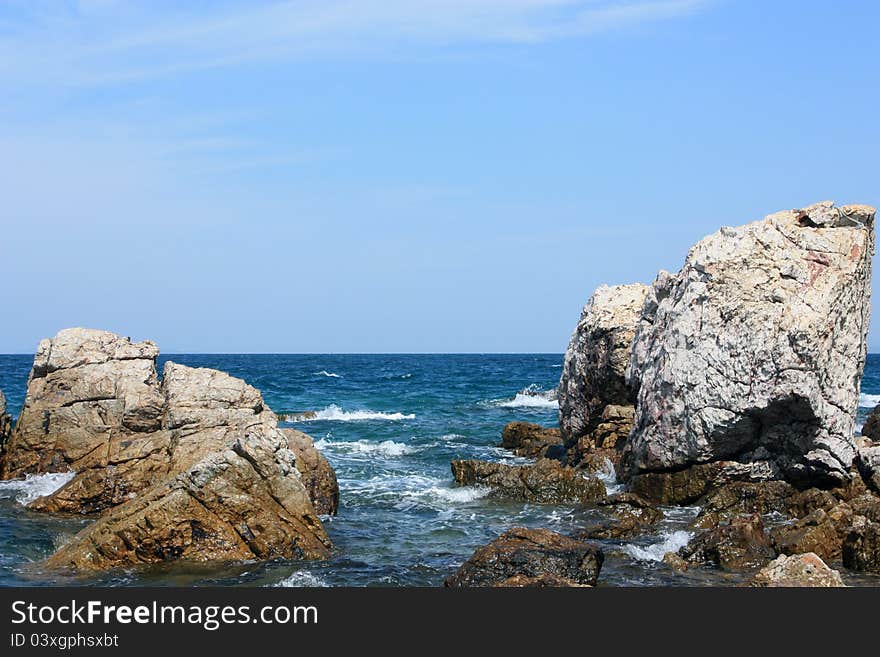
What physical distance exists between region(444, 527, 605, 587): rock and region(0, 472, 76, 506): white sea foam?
11899 millimetres

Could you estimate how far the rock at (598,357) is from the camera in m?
25.3

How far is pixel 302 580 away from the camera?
13.9 meters

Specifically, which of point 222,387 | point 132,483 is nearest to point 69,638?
point 132,483

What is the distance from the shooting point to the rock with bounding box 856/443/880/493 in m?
17.9

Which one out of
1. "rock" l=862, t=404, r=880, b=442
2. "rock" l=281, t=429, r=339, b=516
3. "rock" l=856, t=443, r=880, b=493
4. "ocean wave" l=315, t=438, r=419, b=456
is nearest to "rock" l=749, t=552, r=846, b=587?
"rock" l=856, t=443, r=880, b=493

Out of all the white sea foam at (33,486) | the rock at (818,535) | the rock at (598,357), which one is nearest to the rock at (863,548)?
the rock at (818,535)

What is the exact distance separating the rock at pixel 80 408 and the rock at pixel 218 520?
20.4 feet

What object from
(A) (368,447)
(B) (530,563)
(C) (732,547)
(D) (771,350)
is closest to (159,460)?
(B) (530,563)

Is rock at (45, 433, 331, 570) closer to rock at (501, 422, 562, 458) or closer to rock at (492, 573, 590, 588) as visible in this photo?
rock at (492, 573, 590, 588)

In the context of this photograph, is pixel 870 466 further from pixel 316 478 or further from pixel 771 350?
pixel 316 478

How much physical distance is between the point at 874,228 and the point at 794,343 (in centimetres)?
414

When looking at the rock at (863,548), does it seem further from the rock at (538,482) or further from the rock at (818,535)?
the rock at (538,482)

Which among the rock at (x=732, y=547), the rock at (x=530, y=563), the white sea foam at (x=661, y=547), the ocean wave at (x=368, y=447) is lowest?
the ocean wave at (x=368, y=447)

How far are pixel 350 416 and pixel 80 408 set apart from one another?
2191 centimetres
